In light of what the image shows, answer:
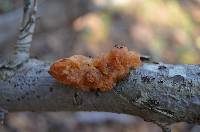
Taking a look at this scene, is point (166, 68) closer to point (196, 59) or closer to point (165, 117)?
point (165, 117)

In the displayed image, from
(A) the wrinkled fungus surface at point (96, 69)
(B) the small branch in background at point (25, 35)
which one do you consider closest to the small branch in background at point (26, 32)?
(B) the small branch in background at point (25, 35)

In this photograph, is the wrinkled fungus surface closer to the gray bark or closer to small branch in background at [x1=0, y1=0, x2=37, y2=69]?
the gray bark

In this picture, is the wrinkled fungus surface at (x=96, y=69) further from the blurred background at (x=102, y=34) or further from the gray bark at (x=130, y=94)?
the blurred background at (x=102, y=34)

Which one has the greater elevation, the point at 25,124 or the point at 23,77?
the point at 23,77

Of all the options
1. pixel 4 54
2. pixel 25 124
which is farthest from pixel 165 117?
pixel 4 54

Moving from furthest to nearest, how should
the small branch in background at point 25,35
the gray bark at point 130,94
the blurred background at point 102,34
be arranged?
1. the blurred background at point 102,34
2. the small branch in background at point 25,35
3. the gray bark at point 130,94

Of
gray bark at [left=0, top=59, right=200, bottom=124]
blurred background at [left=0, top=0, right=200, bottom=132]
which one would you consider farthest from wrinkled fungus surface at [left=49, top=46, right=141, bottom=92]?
blurred background at [left=0, top=0, right=200, bottom=132]

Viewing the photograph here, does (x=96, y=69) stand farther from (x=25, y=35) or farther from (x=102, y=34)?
(x=102, y=34)
